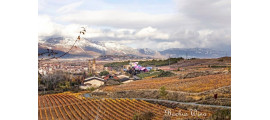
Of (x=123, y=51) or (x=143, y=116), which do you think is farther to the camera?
(x=123, y=51)

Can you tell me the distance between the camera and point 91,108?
535 cm

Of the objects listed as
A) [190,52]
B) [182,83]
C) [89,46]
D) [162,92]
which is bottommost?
[162,92]

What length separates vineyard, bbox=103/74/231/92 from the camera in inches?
213

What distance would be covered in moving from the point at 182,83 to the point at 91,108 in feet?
7.22

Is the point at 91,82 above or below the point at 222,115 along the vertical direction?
above

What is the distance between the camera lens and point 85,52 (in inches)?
221

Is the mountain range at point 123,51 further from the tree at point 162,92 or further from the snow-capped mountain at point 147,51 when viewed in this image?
the tree at point 162,92

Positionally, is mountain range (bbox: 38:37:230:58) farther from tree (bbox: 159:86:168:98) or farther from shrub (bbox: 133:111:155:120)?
shrub (bbox: 133:111:155:120)

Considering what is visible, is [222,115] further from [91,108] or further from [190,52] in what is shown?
[91,108]

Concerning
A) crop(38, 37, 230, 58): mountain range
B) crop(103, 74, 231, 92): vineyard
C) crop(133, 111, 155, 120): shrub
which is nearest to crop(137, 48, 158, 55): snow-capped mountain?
crop(38, 37, 230, 58): mountain range

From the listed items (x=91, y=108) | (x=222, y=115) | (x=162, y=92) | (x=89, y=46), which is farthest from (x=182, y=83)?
(x=89, y=46)

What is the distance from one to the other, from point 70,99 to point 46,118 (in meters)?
0.69
